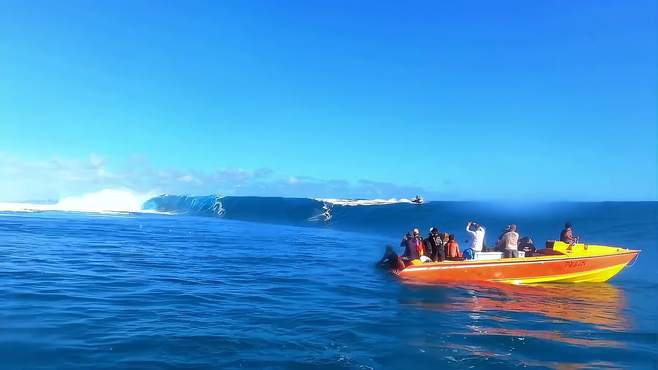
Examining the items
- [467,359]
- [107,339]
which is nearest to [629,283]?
[467,359]

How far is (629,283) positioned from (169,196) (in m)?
70.5

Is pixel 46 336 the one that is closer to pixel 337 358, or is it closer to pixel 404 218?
pixel 337 358

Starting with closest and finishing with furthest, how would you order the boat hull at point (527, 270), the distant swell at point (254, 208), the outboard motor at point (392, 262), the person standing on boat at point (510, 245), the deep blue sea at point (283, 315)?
the deep blue sea at point (283, 315), the boat hull at point (527, 270), the outboard motor at point (392, 262), the person standing on boat at point (510, 245), the distant swell at point (254, 208)

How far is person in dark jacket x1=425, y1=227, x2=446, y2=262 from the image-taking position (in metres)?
14.5

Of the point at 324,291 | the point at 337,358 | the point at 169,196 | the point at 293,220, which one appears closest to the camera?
the point at 337,358

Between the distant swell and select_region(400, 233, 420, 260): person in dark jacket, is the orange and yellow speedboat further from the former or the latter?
the distant swell

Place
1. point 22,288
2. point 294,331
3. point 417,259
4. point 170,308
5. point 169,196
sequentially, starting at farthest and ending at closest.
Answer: point 169,196 < point 417,259 < point 22,288 < point 170,308 < point 294,331

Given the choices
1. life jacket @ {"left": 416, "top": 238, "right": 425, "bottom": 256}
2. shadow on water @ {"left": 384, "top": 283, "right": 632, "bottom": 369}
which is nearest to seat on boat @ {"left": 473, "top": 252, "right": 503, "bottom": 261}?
shadow on water @ {"left": 384, "top": 283, "right": 632, "bottom": 369}

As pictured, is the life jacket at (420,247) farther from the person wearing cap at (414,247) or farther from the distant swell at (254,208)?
the distant swell at (254,208)

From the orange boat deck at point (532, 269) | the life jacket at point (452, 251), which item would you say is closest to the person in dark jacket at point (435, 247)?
the life jacket at point (452, 251)

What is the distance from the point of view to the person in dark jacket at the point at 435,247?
14505 millimetres

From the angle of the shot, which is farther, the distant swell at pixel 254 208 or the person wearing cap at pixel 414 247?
the distant swell at pixel 254 208

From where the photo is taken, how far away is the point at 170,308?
29.3ft

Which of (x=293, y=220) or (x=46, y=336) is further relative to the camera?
(x=293, y=220)
